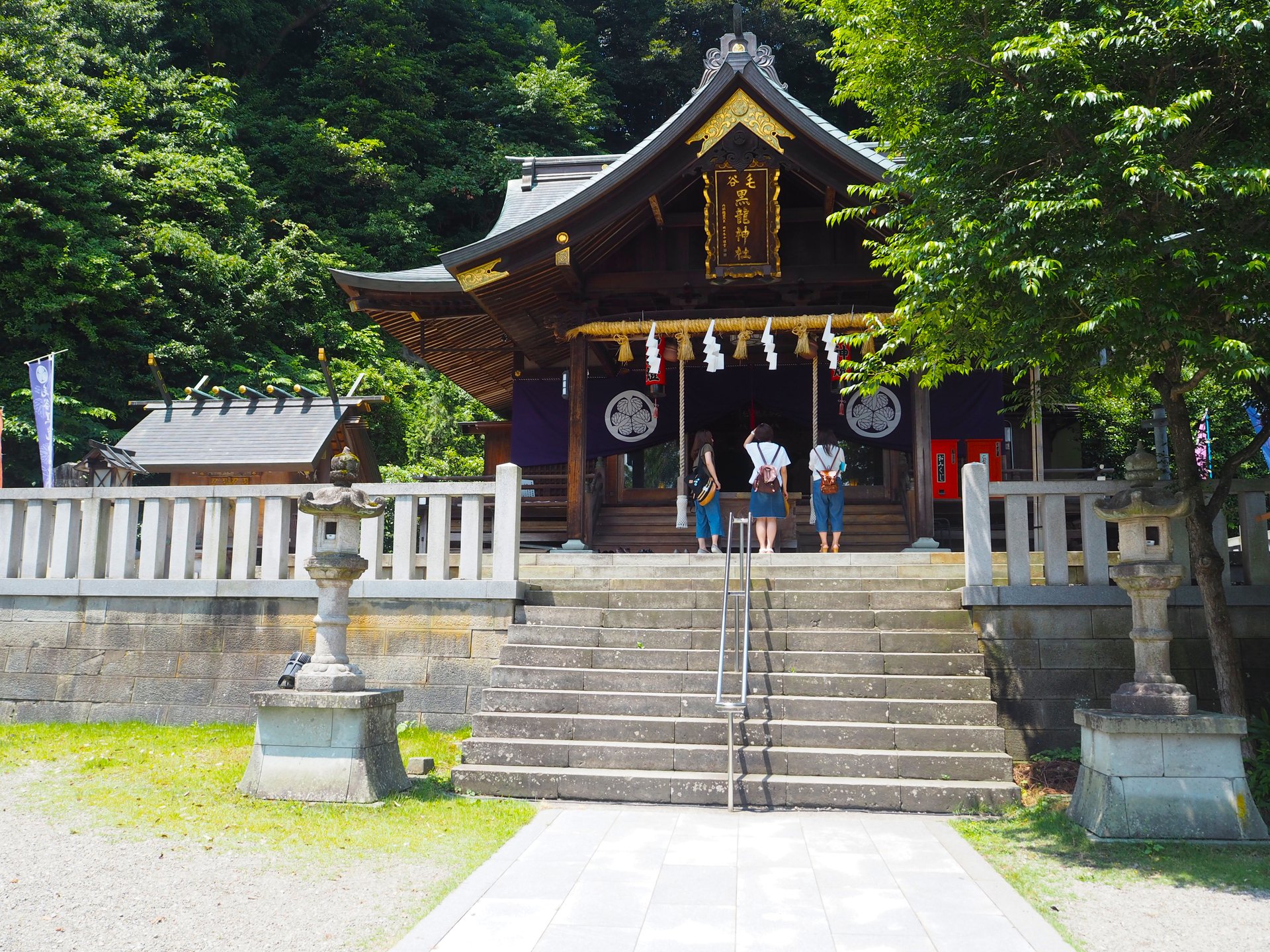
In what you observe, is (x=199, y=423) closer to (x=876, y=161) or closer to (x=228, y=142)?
(x=876, y=161)

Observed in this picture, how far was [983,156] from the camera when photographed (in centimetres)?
652

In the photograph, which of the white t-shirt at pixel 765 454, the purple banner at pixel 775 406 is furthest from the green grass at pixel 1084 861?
the purple banner at pixel 775 406

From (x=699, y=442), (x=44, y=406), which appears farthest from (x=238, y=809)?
(x=44, y=406)

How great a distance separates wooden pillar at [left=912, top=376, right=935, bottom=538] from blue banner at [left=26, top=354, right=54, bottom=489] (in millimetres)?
12900

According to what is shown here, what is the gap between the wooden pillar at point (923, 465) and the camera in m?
11.8

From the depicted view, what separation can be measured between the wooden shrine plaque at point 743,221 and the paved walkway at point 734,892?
7715 mm

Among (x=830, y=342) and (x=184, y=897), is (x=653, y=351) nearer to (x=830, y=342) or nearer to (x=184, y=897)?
(x=830, y=342)

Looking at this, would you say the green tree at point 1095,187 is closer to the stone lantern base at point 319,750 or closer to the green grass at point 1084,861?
the green grass at point 1084,861

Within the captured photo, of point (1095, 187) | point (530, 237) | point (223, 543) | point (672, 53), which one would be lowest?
point (223, 543)

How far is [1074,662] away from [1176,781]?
1.88 meters

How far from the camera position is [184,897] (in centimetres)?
456

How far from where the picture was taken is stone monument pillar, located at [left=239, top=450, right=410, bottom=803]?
20.9 feet

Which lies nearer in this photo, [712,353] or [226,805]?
[226,805]

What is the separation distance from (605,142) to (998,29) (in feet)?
102
